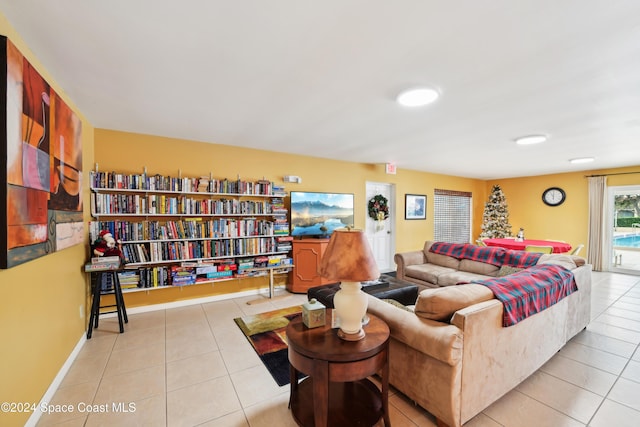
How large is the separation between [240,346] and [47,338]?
4.74ft

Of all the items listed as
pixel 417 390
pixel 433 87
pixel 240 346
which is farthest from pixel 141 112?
pixel 417 390

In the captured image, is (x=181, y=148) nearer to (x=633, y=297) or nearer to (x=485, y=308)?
(x=485, y=308)

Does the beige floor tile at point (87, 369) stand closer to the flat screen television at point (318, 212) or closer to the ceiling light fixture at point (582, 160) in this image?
the flat screen television at point (318, 212)

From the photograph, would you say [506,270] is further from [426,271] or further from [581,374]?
[581,374]

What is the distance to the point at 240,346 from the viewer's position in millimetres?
2611

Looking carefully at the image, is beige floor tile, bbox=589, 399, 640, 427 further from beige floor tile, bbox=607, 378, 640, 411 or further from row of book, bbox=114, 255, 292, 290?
row of book, bbox=114, 255, 292, 290

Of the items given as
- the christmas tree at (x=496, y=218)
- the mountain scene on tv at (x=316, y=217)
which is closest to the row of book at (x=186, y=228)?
the mountain scene on tv at (x=316, y=217)

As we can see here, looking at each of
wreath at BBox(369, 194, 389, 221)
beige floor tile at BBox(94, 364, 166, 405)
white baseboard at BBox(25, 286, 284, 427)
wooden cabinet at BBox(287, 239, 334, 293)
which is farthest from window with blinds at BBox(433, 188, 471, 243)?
beige floor tile at BBox(94, 364, 166, 405)

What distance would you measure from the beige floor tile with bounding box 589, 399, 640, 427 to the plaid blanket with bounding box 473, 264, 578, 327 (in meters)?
Answer: 0.67

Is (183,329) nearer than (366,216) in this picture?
Yes

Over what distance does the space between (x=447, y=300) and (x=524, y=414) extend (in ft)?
3.12

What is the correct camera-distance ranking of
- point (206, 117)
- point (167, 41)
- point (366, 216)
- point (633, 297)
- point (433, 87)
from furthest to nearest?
point (366, 216)
point (633, 297)
point (206, 117)
point (433, 87)
point (167, 41)

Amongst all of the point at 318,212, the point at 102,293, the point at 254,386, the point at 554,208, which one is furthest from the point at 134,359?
the point at 554,208

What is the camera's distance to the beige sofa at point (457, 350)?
4.98 ft
